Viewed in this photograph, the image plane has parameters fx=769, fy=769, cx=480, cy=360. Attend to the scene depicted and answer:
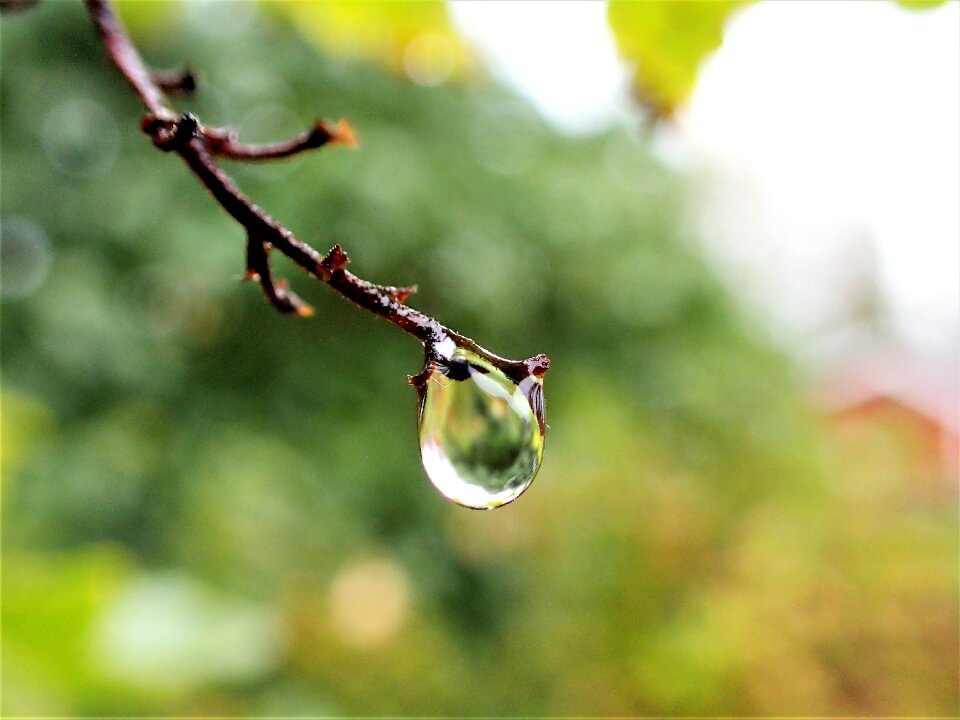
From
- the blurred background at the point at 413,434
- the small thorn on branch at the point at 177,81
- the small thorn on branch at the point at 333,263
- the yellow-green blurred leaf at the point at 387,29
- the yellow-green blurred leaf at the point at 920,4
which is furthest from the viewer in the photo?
the blurred background at the point at 413,434

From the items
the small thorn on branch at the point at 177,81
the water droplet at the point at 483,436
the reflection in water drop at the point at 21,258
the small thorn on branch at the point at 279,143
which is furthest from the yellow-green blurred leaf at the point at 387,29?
the reflection in water drop at the point at 21,258

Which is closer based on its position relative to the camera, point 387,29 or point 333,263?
point 333,263

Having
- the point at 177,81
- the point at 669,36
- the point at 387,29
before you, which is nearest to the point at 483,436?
the point at 177,81

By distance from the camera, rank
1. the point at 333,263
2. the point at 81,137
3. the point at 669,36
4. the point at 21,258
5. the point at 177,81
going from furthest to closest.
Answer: the point at 81,137 → the point at 21,258 → the point at 669,36 → the point at 177,81 → the point at 333,263

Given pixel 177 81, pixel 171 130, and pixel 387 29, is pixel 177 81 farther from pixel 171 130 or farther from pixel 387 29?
pixel 387 29

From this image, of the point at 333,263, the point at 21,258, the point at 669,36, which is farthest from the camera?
the point at 21,258

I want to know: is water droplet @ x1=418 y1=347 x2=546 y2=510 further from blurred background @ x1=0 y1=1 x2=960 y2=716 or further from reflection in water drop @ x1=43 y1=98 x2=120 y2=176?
reflection in water drop @ x1=43 y1=98 x2=120 y2=176

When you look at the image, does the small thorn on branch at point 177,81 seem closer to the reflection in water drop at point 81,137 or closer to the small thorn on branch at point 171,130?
the small thorn on branch at point 171,130

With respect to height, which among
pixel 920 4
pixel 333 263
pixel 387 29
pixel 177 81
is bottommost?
pixel 333 263
